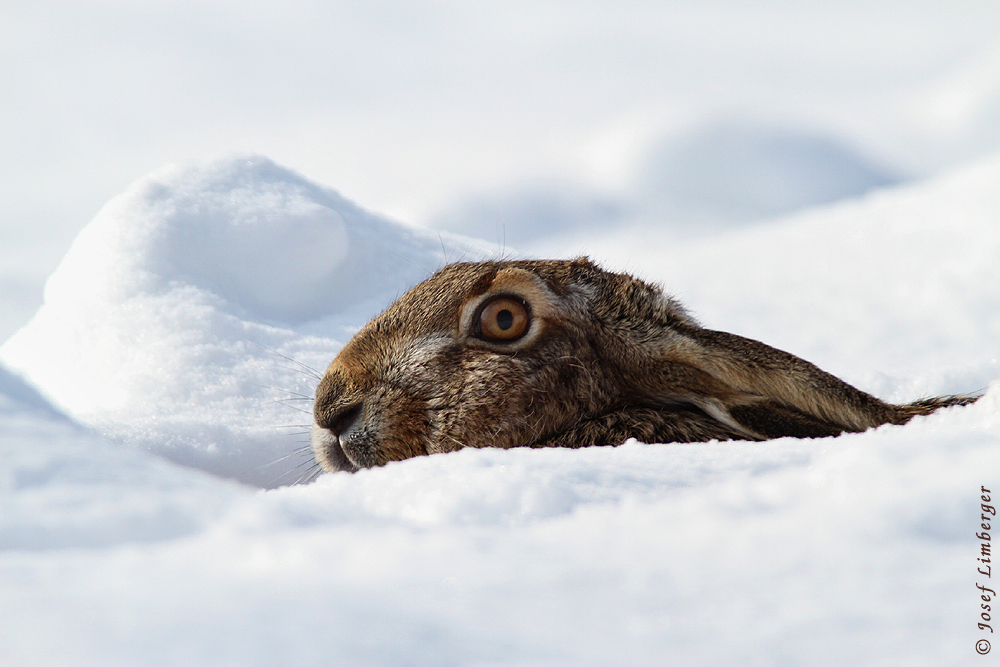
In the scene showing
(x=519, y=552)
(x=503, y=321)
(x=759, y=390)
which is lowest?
(x=519, y=552)

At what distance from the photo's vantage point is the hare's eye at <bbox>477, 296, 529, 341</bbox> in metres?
3.12

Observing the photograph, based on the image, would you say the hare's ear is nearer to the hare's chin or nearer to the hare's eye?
the hare's eye

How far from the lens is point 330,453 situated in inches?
120

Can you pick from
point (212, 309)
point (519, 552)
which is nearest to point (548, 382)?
point (519, 552)

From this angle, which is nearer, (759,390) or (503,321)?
(759,390)

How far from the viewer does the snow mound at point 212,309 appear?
12.7 feet

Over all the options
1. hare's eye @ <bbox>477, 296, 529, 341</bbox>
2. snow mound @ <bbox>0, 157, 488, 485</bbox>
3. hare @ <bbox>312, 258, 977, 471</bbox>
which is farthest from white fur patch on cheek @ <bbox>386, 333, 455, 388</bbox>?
snow mound @ <bbox>0, 157, 488, 485</bbox>

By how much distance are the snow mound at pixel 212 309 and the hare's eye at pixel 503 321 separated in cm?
117

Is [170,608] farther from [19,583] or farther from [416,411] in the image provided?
[416,411]

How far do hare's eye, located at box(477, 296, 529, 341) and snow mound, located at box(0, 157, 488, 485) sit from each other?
1.17 metres

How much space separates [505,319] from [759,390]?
3.31 ft

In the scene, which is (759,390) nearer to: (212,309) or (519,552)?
(519,552)

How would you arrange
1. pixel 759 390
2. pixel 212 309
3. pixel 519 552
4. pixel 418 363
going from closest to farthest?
1. pixel 519 552
2. pixel 759 390
3. pixel 418 363
4. pixel 212 309

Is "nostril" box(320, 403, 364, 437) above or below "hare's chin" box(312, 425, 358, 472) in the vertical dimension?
above
